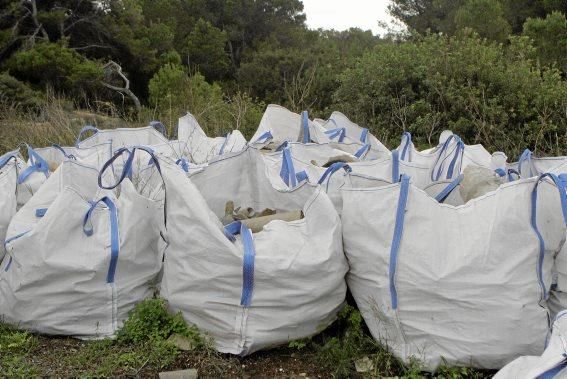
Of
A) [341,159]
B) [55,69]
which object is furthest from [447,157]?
[55,69]

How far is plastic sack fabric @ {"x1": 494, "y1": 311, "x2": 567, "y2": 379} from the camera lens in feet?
5.27

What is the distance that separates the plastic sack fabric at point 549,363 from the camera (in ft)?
5.27

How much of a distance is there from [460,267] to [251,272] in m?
0.73

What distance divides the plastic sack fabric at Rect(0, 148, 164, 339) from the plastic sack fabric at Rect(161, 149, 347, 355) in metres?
0.20

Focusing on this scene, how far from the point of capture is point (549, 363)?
162 centimetres

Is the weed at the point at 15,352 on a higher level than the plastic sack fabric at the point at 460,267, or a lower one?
lower

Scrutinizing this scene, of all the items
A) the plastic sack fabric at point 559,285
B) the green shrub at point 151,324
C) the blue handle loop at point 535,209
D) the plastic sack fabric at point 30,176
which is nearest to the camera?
the blue handle loop at point 535,209

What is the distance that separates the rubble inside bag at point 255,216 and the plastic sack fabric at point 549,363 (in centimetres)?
Result: 100

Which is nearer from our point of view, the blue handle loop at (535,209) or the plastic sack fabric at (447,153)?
the blue handle loop at (535,209)

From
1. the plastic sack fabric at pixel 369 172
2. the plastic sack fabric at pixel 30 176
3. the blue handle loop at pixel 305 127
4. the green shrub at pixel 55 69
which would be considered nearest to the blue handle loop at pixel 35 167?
the plastic sack fabric at pixel 30 176

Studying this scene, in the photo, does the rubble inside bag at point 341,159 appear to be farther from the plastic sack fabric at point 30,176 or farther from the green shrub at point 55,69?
the green shrub at point 55,69

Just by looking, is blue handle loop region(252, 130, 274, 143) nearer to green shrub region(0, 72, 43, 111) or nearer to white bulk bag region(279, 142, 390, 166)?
white bulk bag region(279, 142, 390, 166)

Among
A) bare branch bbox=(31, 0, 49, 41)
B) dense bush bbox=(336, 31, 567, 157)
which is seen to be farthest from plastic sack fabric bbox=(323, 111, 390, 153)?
bare branch bbox=(31, 0, 49, 41)

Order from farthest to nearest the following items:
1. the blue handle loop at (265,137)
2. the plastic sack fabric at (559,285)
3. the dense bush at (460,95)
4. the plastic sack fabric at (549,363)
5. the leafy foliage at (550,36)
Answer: the leafy foliage at (550,36) < the dense bush at (460,95) < the blue handle loop at (265,137) < the plastic sack fabric at (559,285) < the plastic sack fabric at (549,363)
